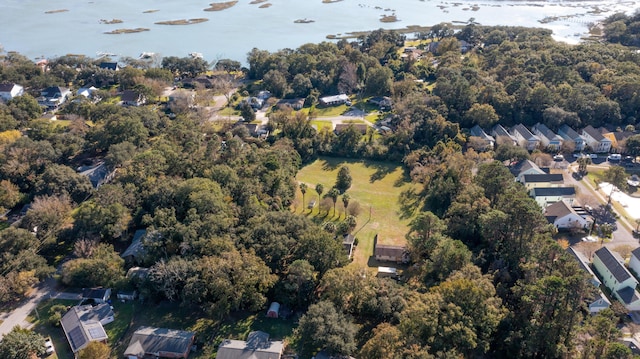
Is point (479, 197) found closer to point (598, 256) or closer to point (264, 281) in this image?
point (598, 256)

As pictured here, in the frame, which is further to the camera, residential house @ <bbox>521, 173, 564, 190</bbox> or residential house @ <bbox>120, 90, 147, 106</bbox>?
residential house @ <bbox>120, 90, 147, 106</bbox>

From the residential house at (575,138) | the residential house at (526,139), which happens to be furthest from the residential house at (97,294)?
the residential house at (575,138)

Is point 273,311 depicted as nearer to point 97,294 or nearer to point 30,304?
point 97,294

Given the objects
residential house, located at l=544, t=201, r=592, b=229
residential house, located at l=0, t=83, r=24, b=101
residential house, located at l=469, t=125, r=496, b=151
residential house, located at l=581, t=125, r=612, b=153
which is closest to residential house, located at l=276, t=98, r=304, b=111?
residential house, located at l=469, t=125, r=496, b=151

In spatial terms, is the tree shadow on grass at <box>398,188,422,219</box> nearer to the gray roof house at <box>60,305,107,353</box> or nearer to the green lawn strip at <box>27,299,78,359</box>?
the gray roof house at <box>60,305,107,353</box>

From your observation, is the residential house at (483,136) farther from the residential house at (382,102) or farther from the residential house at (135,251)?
the residential house at (135,251)

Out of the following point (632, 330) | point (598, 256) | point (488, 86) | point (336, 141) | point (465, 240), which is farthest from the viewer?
point (488, 86)

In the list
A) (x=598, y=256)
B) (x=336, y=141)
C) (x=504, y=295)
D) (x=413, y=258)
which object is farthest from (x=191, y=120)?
(x=598, y=256)
